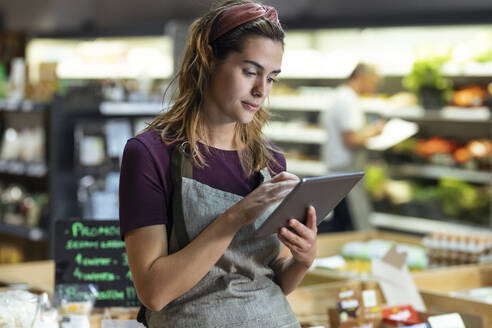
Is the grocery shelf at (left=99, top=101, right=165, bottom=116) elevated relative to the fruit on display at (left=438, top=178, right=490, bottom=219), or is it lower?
elevated

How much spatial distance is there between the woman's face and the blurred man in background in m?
4.78

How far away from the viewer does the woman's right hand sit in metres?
1.59

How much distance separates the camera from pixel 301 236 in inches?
67.5

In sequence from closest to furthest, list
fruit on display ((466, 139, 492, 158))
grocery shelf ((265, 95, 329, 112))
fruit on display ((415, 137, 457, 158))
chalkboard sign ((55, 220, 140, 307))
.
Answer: chalkboard sign ((55, 220, 140, 307)) → fruit on display ((466, 139, 492, 158)) → fruit on display ((415, 137, 457, 158)) → grocery shelf ((265, 95, 329, 112))

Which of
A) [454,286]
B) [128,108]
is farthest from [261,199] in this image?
[128,108]

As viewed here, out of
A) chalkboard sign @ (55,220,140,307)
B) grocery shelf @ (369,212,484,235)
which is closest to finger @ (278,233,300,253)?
chalkboard sign @ (55,220,140,307)

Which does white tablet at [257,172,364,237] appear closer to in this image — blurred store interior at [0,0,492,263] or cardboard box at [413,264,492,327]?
cardboard box at [413,264,492,327]

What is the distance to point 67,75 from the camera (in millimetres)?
10133

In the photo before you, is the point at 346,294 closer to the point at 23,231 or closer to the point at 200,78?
the point at 200,78

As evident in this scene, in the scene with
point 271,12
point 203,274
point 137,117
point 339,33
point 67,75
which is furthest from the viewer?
point 67,75

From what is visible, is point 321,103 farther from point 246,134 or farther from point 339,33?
point 246,134

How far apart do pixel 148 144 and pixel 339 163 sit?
16.3 ft

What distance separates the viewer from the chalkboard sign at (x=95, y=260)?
2740 mm

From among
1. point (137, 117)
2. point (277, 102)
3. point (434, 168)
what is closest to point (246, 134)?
point (137, 117)
